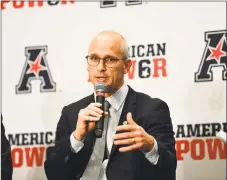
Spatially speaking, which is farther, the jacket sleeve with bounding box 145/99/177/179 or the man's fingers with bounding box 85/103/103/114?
the jacket sleeve with bounding box 145/99/177/179

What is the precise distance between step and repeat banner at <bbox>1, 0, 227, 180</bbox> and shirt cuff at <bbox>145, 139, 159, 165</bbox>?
683mm

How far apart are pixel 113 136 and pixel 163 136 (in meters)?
Answer: 0.19

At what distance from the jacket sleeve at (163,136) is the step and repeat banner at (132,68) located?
506 millimetres

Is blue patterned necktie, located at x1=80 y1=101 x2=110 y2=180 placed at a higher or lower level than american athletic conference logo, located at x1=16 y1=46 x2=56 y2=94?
lower

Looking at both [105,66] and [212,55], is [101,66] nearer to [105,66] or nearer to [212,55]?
[105,66]

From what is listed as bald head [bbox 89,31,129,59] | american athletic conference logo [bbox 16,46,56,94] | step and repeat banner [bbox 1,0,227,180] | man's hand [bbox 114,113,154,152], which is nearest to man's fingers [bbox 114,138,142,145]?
man's hand [bbox 114,113,154,152]

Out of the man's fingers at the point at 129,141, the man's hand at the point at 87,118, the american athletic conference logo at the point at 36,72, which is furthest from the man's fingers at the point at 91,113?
the american athletic conference logo at the point at 36,72

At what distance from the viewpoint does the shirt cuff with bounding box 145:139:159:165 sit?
4.76 ft

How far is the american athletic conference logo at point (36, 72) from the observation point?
233 centimetres

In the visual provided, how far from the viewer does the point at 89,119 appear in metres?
1.37

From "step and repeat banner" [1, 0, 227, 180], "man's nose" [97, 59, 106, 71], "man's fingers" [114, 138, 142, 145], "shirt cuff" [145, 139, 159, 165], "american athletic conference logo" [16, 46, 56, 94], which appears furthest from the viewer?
"american athletic conference logo" [16, 46, 56, 94]

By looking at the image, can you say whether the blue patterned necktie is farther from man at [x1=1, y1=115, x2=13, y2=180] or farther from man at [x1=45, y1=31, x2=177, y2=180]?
man at [x1=1, y1=115, x2=13, y2=180]

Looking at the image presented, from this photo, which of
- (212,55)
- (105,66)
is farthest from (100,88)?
(212,55)

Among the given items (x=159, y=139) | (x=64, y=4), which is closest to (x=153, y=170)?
(x=159, y=139)
